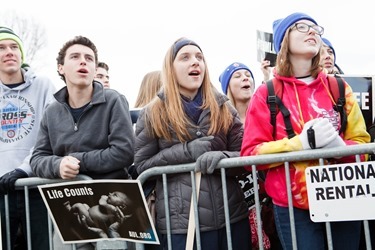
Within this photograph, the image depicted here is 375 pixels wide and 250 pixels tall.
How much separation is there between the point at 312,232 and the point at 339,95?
0.86 metres

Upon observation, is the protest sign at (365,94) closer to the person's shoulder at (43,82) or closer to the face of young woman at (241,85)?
the face of young woman at (241,85)

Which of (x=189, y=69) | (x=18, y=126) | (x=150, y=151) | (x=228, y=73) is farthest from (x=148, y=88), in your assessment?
(x=150, y=151)

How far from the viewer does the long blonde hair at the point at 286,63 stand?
3770 mm

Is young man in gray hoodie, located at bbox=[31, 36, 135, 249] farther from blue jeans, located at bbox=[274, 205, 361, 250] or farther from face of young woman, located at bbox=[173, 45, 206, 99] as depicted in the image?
blue jeans, located at bbox=[274, 205, 361, 250]

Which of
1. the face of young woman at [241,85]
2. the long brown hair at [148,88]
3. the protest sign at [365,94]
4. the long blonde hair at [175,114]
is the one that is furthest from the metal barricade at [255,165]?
the face of young woman at [241,85]

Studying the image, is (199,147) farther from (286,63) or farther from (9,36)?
(9,36)

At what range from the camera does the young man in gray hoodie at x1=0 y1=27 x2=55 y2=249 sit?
14.6 ft

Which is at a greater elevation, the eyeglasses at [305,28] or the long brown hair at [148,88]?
the eyeglasses at [305,28]

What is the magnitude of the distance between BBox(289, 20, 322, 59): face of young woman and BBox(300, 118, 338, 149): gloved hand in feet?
1.88

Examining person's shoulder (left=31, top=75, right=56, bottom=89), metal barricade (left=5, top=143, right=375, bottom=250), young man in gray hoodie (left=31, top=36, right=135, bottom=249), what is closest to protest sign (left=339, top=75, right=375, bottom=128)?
metal barricade (left=5, top=143, right=375, bottom=250)

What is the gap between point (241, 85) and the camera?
5.39 m

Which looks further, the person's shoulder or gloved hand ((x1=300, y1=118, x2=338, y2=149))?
the person's shoulder

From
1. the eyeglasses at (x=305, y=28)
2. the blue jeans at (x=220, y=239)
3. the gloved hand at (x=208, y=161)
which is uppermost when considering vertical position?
the eyeglasses at (x=305, y=28)

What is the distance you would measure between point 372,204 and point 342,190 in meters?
0.18
